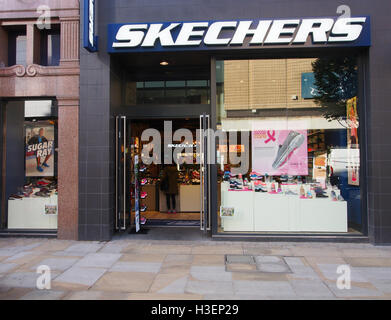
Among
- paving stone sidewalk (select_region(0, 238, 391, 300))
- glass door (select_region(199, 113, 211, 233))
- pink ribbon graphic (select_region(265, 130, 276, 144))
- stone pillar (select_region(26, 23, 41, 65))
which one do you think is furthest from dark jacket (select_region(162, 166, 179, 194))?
stone pillar (select_region(26, 23, 41, 65))

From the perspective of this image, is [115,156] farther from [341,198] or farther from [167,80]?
[341,198]

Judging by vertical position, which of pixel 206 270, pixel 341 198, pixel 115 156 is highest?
pixel 115 156

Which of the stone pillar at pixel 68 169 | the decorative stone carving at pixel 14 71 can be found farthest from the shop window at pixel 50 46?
the stone pillar at pixel 68 169

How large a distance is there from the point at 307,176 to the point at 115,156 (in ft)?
16.0

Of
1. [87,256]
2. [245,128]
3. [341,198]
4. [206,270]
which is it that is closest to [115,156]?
[87,256]

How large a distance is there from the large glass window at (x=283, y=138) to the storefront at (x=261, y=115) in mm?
25

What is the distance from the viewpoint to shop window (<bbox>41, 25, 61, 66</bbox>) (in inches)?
319

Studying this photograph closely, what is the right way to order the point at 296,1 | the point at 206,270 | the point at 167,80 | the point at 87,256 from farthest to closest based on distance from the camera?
the point at 167,80 < the point at 296,1 < the point at 87,256 < the point at 206,270

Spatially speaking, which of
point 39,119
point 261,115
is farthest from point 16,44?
point 261,115

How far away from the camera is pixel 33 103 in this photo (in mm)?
8102

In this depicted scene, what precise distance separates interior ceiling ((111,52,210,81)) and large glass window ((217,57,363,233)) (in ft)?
3.59

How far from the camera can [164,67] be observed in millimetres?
8797

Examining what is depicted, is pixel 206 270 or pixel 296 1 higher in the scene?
pixel 296 1

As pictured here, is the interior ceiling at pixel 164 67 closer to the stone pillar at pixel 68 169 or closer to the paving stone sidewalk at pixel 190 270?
the stone pillar at pixel 68 169
